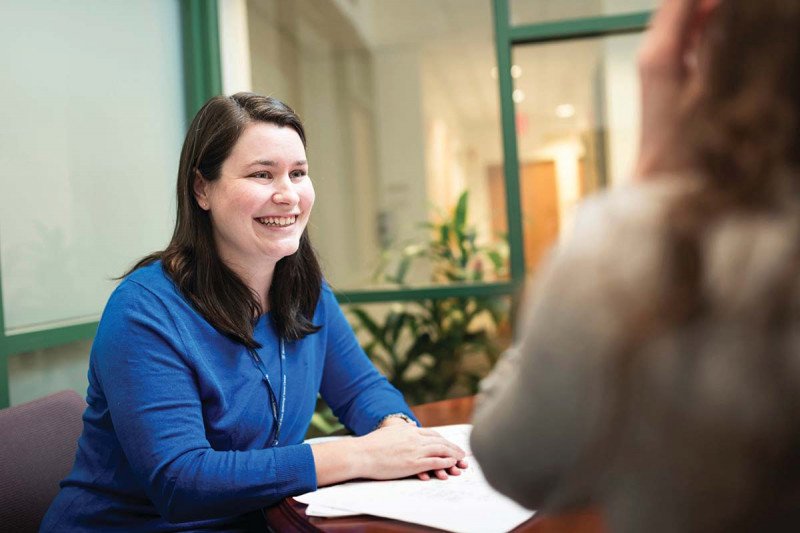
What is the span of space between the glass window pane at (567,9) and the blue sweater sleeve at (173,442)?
8.13 feet

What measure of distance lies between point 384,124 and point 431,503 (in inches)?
106

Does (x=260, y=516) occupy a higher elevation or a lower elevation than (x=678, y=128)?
lower

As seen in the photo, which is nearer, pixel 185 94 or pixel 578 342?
pixel 578 342

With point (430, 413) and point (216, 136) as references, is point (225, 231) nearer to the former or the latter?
point (216, 136)

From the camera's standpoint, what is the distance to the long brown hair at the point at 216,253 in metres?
1.46

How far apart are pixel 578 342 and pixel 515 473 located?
0.14m

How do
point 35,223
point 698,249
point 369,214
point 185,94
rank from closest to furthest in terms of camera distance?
point 698,249 → point 35,223 → point 185,94 → point 369,214

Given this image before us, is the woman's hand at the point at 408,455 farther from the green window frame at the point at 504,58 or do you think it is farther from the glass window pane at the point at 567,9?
the glass window pane at the point at 567,9

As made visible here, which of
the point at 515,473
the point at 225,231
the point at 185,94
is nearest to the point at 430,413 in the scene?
the point at 225,231

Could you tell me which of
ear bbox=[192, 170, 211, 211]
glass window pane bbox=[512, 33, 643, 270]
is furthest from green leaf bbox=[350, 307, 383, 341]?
ear bbox=[192, 170, 211, 211]

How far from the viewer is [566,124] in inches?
132

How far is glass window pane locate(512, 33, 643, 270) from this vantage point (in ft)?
10.7

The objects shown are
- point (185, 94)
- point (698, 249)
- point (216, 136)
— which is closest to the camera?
point (698, 249)

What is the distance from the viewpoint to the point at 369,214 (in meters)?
3.59
